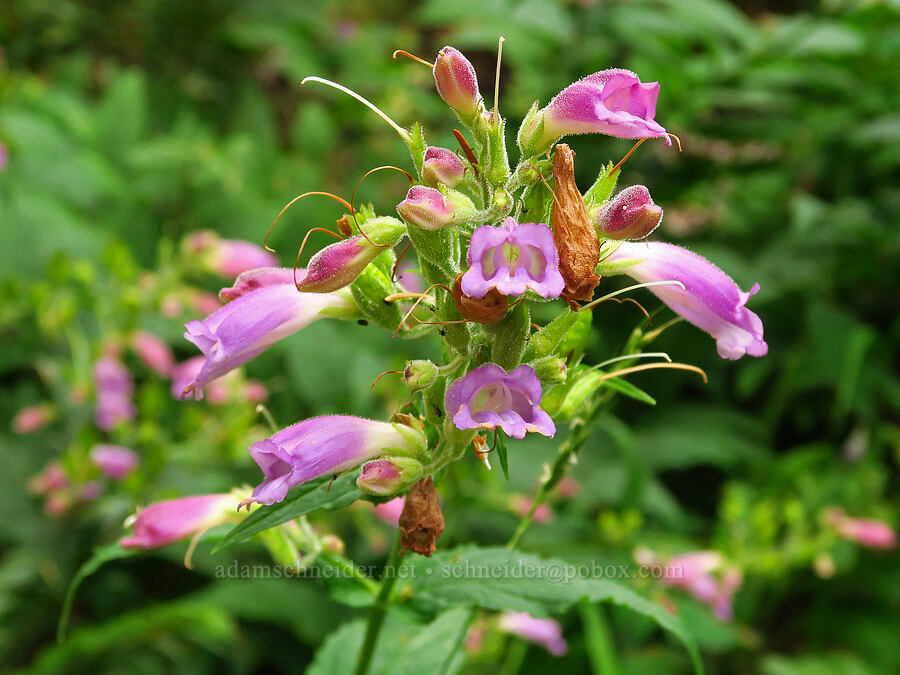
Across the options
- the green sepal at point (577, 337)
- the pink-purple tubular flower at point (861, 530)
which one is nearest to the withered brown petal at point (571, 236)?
the green sepal at point (577, 337)

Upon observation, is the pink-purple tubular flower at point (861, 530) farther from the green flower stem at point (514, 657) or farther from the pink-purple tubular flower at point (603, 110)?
the pink-purple tubular flower at point (603, 110)

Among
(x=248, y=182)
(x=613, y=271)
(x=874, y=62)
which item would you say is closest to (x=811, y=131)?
(x=874, y=62)

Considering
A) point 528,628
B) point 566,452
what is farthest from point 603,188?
point 528,628

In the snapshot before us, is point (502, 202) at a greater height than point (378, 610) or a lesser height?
greater

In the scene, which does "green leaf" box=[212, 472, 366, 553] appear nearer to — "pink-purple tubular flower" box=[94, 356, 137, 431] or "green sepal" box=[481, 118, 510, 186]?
"green sepal" box=[481, 118, 510, 186]

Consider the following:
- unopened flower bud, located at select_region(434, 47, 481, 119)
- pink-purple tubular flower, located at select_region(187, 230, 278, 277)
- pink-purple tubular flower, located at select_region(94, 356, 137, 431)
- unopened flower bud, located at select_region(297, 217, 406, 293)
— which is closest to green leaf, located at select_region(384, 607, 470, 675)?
unopened flower bud, located at select_region(297, 217, 406, 293)

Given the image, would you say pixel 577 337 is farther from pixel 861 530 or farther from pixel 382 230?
pixel 861 530

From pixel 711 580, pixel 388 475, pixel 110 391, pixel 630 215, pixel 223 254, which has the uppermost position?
pixel 630 215
